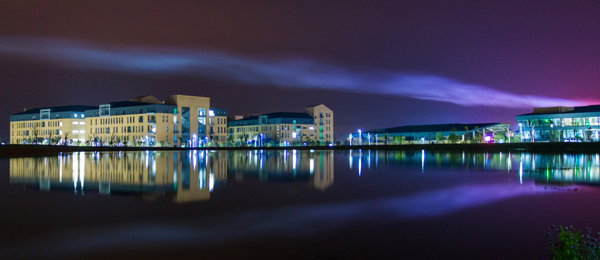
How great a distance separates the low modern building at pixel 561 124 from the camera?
8756 cm

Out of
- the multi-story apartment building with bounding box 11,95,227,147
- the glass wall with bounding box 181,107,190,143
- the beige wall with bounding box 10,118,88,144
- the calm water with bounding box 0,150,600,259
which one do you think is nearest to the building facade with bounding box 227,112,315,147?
the multi-story apartment building with bounding box 11,95,227,147

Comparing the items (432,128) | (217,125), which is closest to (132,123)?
(217,125)

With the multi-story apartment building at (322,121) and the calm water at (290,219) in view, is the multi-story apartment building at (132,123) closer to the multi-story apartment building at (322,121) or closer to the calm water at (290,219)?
the multi-story apartment building at (322,121)

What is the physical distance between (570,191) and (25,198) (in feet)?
71.4

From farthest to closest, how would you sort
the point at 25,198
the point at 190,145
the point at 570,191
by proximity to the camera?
the point at 190,145 < the point at 570,191 < the point at 25,198

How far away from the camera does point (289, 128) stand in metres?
132

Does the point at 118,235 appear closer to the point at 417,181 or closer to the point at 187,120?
the point at 417,181

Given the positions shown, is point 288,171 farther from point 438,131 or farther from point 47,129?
point 47,129

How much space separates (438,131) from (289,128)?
1870 inches

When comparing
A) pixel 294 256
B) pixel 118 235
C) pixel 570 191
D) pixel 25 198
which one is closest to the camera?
pixel 294 256

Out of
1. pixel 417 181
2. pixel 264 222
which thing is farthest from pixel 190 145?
pixel 264 222

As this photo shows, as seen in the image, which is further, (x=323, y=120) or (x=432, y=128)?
(x=323, y=120)

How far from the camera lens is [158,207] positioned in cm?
1282

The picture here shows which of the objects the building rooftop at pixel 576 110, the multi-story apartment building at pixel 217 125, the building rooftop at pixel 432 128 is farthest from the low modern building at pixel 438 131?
the multi-story apartment building at pixel 217 125
